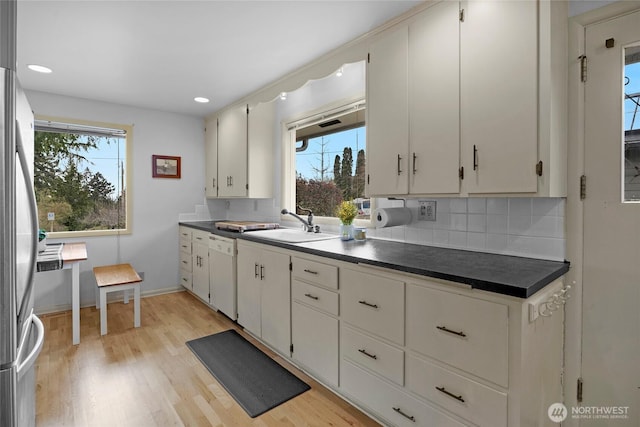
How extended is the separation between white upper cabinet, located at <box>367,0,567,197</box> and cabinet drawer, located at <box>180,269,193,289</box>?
9.84 ft

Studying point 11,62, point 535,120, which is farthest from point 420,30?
point 11,62

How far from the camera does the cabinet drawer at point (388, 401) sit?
1.46m

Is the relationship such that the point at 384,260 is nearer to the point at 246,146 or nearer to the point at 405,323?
the point at 405,323

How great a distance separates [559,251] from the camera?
5.32 ft

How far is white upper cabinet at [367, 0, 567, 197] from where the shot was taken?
4.62ft

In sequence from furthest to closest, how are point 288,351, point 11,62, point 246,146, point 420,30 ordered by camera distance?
1. point 246,146
2. point 288,351
3. point 420,30
4. point 11,62

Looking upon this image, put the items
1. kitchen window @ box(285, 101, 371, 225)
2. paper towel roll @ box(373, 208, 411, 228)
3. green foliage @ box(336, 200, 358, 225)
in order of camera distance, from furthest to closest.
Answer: kitchen window @ box(285, 101, 371, 225) < green foliage @ box(336, 200, 358, 225) < paper towel roll @ box(373, 208, 411, 228)

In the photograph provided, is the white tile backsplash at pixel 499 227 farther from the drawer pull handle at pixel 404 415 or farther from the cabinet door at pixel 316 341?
the drawer pull handle at pixel 404 415

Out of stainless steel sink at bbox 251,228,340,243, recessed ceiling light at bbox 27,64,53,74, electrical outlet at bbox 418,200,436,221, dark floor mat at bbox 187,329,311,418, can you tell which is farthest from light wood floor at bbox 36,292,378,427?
recessed ceiling light at bbox 27,64,53,74

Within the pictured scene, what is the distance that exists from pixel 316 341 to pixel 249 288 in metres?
0.94

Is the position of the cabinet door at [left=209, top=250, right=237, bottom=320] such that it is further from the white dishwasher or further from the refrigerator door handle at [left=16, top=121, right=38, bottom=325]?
the refrigerator door handle at [left=16, top=121, right=38, bottom=325]

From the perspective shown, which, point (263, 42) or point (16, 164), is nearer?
point (16, 164)

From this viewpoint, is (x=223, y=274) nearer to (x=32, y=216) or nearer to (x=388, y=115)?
(x=32, y=216)

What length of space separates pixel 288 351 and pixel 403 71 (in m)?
2.06
